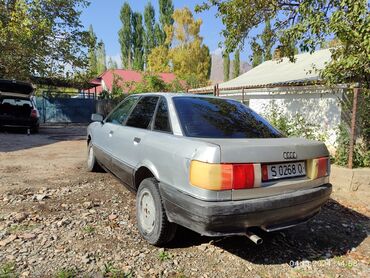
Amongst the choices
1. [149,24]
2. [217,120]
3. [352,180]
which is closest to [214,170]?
[217,120]

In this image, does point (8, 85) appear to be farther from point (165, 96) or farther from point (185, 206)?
point (185, 206)

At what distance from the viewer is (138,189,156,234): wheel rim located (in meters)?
3.57

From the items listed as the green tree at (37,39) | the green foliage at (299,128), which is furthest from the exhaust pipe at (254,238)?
the green tree at (37,39)

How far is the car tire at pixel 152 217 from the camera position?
3.35 meters

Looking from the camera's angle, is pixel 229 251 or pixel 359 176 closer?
pixel 229 251

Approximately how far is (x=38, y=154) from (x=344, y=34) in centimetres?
749

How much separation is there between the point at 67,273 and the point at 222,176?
1.64 m

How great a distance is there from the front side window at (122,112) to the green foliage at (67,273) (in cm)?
224

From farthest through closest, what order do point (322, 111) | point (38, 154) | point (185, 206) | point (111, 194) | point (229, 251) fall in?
point (322, 111), point (38, 154), point (111, 194), point (229, 251), point (185, 206)

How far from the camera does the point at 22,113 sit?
44.8ft

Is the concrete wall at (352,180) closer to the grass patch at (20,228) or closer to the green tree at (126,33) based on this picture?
Answer: the grass patch at (20,228)

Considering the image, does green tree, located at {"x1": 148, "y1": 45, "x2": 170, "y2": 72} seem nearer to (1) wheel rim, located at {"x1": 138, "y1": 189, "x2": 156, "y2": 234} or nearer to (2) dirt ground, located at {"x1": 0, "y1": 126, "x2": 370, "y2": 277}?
(2) dirt ground, located at {"x1": 0, "y1": 126, "x2": 370, "y2": 277}

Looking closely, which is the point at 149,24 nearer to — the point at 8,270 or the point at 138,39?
the point at 138,39

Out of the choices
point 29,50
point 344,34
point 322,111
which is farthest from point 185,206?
point 29,50
